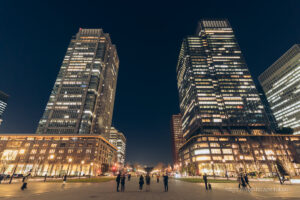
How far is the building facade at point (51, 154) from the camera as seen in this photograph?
277 ft

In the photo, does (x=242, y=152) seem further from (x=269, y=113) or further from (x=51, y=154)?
(x=51, y=154)

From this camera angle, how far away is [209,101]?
108m

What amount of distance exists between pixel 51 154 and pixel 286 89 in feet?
694

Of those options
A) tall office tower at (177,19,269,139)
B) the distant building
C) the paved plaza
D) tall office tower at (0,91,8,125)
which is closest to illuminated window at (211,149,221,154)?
tall office tower at (177,19,269,139)

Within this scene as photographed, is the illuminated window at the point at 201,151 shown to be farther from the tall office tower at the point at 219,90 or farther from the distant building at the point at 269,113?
the distant building at the point at 269,113

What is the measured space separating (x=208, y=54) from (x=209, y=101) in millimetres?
50000

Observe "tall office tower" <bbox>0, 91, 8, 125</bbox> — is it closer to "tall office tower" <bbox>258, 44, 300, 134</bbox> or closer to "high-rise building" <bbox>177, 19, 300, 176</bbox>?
"high-rise building" <bbox>177, 19, 300, 176</bbox>

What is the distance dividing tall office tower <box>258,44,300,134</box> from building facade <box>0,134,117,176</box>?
166 metres

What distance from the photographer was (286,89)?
142 m

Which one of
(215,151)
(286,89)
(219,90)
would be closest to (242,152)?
(215,151)

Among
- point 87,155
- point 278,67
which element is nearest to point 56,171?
point 87,155

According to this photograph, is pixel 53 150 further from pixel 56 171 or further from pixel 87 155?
pixel 87 155

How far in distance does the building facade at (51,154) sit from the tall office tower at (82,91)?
8.38 meters

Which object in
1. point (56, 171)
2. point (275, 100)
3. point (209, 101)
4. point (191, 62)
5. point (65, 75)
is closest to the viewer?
point (56, 171)
